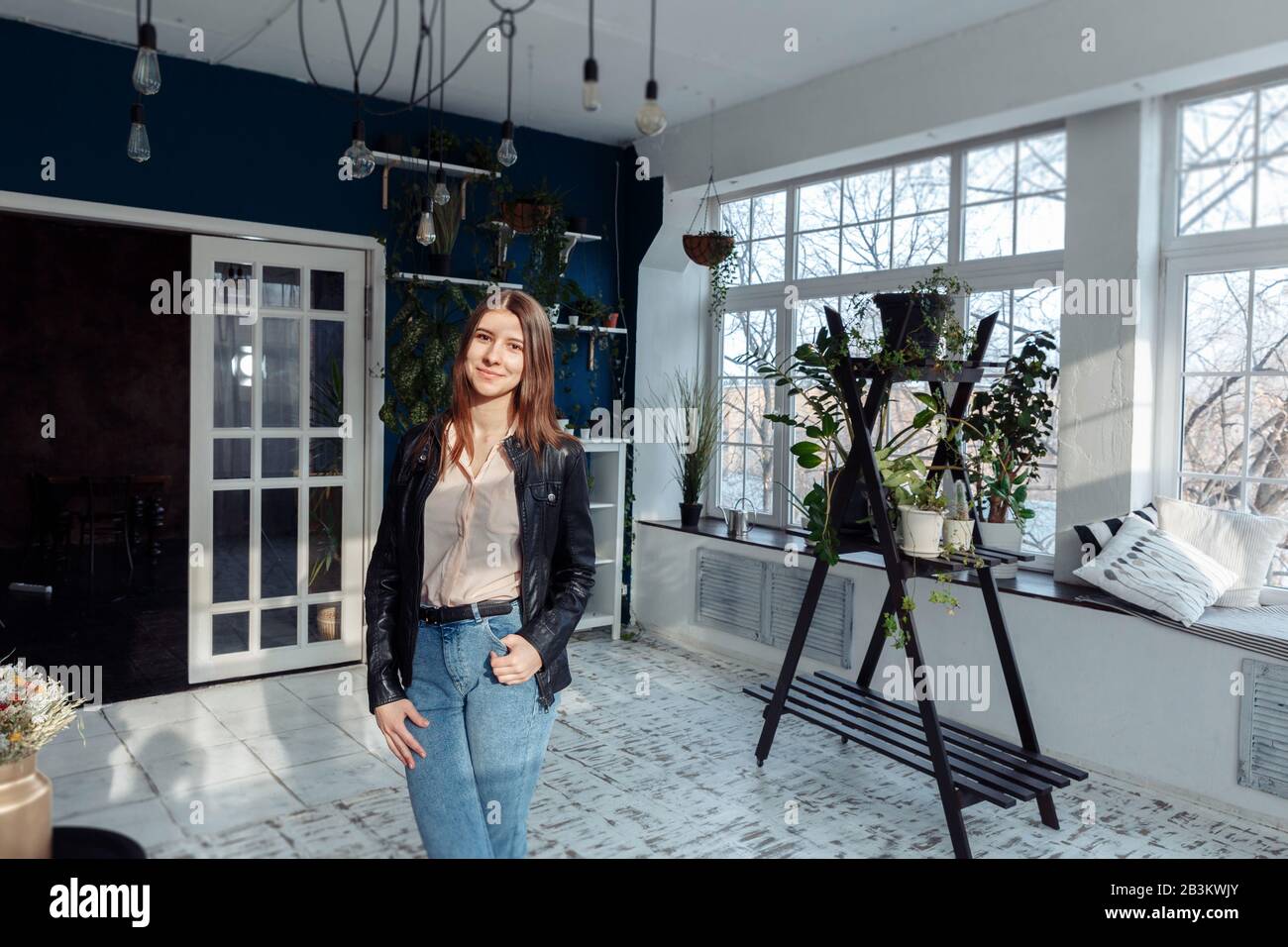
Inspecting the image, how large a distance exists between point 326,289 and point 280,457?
93 cm

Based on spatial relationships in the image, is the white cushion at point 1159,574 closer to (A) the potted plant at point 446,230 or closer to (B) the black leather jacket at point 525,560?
(B) the black leather jacket at point 525,560

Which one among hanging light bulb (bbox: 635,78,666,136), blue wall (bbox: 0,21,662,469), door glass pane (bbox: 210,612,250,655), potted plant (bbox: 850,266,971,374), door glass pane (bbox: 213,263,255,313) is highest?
blue wall (bbox: 0,21,662,469)

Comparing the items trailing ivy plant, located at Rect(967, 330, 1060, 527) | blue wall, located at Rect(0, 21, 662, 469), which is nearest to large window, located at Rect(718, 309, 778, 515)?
blue wall, located at Rect(0, 21, 662, 469)

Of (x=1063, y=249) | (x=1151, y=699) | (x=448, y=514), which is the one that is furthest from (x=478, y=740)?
(x=1063, y=249)

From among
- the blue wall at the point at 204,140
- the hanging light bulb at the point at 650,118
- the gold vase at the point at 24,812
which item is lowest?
the gold vase at the point at 24,812

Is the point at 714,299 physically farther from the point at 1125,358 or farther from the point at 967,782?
the point at 967,782

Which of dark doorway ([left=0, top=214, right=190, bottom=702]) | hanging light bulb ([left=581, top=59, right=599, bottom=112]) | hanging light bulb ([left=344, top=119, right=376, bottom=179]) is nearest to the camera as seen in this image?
hanging light bulb ([left=581, top=59, right=599, bottom=112])

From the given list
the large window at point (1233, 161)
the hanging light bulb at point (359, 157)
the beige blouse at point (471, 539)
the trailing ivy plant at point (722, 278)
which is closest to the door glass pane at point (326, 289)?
the trailing ivy plant at point (722, 278)

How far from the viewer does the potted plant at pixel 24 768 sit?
6.01 ft

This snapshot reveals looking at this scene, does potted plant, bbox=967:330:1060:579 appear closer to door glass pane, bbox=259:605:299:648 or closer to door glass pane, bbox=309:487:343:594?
door glass pane, bbox=309:487:343:594

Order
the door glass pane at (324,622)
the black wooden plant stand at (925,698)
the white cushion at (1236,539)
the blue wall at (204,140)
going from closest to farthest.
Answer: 1. the black wooden plant stand at (925,698)
2. the white cushion at (1236,539)
3. the blue wall at (204,140)
4. the door glass pane at (324,622)

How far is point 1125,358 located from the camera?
418cm

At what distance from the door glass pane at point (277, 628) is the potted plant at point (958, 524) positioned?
3499mm

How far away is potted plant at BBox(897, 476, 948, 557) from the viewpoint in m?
3.47
